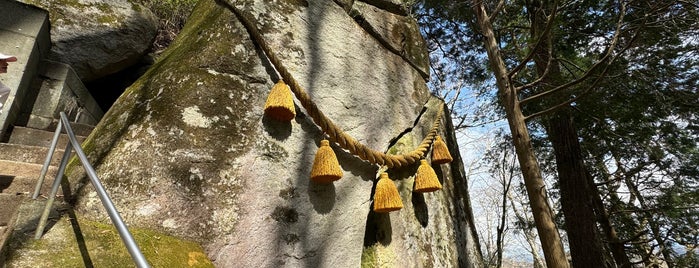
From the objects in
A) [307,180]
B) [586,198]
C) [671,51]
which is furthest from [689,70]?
[307,180]

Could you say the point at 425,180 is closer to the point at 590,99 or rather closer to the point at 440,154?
the point at 440,154

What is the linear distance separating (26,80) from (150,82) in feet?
6.53

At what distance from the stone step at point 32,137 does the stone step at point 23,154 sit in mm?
272

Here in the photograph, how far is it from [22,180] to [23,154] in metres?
0.70

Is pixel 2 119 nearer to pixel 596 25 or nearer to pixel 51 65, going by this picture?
pixel 51 65

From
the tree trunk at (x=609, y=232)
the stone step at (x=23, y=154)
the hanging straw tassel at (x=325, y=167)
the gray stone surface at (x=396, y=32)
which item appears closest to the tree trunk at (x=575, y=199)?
the tree trunk at (x=609, y=232)

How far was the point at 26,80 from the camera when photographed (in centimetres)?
321

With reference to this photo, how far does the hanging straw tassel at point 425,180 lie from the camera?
2.54 meters

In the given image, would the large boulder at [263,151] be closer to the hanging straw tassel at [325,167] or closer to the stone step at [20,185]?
the hanging straw tassel at [325,167]

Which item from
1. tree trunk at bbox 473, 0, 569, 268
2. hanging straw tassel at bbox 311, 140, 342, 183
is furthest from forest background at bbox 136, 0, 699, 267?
hanging straw tassel at bbox 311, 140, 342, 183

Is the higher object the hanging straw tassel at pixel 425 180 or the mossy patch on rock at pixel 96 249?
the hanging straw tassel at pixel 425 180

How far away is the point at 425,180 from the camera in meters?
2.57

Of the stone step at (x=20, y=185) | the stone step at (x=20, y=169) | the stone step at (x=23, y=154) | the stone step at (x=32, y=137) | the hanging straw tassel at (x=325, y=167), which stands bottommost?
the stone step at (x=20, y=185)

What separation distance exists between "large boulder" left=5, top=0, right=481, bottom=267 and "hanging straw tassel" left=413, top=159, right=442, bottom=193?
0.19 m
